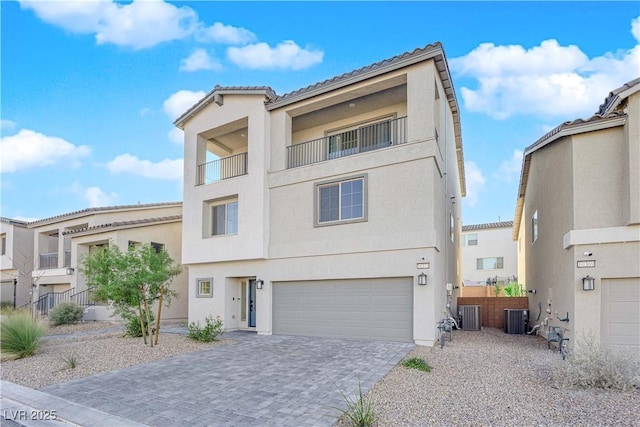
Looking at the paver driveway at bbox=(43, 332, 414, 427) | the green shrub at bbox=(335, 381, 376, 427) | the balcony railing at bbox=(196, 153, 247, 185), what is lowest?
the paver driveway at bbox=(43, 332, 414, 427)

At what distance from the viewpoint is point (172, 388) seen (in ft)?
23.6

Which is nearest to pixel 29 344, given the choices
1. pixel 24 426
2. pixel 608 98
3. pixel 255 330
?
pixel 24 426

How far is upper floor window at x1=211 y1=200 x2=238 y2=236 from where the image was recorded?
50.9ft

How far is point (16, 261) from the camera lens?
2520cm

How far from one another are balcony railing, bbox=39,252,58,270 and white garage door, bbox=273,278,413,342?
700 inches

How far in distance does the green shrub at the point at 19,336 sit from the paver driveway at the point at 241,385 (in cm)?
348

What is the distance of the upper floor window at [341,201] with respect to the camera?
12641 millimetres

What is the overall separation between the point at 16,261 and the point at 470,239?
35216mm

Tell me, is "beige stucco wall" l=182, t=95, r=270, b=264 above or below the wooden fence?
above

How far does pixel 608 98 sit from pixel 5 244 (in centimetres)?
3401

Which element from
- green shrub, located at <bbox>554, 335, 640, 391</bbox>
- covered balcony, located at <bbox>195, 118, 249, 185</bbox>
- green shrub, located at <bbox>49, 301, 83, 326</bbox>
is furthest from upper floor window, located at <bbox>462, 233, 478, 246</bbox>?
green shrub, located at <bbox>49, 301, 83, 326</bbox>

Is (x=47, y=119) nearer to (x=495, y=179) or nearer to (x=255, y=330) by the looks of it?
(x=255, y=330)

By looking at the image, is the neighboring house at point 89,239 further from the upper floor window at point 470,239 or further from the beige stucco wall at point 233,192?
the upper floor window at point 470,239

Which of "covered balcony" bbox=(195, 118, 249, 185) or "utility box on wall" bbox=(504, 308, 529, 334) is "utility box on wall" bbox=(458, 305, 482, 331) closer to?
"utility box on wall" bbox=(504, 308, 529, 334)
